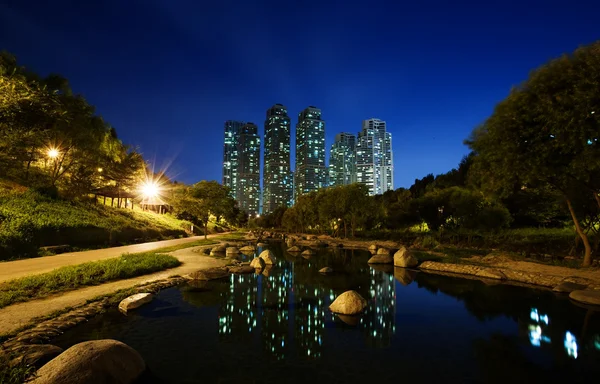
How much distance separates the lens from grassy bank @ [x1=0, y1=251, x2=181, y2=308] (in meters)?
11.0

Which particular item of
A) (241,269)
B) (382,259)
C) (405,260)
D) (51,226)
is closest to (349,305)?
(241,269)

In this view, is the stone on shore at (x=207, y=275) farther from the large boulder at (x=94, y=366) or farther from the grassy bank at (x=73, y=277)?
the large boulder at (x=94, y=366)

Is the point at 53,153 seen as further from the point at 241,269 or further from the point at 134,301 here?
the point at 134,301

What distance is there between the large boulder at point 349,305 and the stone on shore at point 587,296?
35.8 ft

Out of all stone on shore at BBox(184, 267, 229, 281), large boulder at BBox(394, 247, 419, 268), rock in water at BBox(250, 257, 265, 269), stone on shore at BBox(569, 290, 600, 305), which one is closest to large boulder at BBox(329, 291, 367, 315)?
stone on shore at BBox(184, 267, 229, 281)

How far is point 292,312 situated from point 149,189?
60683 mm

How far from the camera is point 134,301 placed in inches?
469

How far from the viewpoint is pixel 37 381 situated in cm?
530

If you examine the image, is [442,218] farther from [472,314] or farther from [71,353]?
[71,353]

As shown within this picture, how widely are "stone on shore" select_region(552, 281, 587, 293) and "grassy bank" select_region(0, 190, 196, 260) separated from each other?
33.5m

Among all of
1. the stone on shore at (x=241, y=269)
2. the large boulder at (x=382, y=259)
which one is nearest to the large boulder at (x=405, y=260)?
the large boulder at (x=382, y=259)

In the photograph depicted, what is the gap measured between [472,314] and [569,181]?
12.3 m

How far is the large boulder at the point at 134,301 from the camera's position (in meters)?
11.5

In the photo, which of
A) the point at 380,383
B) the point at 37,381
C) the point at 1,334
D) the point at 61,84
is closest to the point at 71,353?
the point at 37,381
